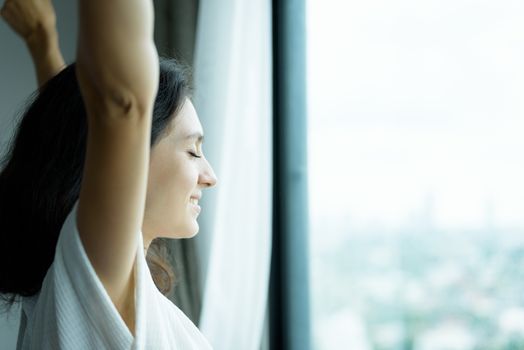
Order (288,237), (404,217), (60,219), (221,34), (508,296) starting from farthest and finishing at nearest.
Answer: (288,237) → (221,34) → (404,217) → (508,296) → (60,219)

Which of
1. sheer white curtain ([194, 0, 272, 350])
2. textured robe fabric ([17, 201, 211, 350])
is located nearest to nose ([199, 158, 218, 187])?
textured robe fabric ([17, 201, 211, 350])

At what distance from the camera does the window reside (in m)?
1.85

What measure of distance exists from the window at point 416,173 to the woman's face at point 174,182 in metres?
1.02

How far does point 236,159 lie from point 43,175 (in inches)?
48.9

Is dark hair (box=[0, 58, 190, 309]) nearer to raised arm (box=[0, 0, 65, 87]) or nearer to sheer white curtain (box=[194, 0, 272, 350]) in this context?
raised arm (box=[0, 0, 65, 87])

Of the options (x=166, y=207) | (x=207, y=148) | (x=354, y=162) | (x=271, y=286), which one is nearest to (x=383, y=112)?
(x=354, y=162)

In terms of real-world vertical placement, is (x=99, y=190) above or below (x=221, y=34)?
below

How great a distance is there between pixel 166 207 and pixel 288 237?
1.37m

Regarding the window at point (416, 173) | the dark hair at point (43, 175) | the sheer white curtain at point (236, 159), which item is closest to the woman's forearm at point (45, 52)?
the dark hair at point (43, 175)

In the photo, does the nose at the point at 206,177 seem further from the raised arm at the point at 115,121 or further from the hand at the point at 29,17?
the hand at the point at 29,17

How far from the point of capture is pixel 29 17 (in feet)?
4.28

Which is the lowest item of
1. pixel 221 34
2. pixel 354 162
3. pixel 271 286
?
pixel 271 286

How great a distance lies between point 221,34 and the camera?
2229 mm

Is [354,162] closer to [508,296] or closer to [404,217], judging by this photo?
[404,217]
